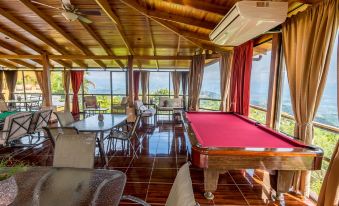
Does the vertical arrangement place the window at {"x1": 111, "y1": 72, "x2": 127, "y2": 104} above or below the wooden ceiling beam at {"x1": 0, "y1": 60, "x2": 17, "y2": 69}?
below

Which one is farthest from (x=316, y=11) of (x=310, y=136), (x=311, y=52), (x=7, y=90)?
(x=7, y=90)

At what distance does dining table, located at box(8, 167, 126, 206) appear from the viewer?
1267mm

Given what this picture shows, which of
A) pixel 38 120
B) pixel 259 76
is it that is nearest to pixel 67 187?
pixel 38 120

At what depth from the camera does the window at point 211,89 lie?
7.38 m

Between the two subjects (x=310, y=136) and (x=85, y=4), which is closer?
(x=310, y=136)

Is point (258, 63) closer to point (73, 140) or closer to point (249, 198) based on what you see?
point (249, 198)

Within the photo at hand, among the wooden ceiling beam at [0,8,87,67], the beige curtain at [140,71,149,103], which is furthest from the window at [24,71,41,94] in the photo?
the beige curtain at [140,71,149,103]

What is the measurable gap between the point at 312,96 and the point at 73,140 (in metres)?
2.67

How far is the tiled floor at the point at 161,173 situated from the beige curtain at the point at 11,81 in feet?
22.6

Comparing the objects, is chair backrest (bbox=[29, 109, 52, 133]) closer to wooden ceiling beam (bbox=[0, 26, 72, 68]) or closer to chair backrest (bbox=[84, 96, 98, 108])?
wooden ceiling beam (bbox=[0, 26, 72, 68])

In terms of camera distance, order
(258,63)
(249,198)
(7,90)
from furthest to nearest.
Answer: (7,90), (258,63), (249,198)

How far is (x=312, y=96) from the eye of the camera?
2.18 meters

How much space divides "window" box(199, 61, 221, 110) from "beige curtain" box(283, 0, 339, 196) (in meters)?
4.66

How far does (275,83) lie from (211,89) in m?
4.71
